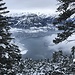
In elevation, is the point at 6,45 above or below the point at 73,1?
below

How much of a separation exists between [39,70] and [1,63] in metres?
108

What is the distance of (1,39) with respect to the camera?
1450 centimetres

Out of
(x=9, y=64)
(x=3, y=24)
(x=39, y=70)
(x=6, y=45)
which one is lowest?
(x=39, y=70)

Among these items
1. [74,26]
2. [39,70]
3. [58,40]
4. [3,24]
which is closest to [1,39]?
[3,24]

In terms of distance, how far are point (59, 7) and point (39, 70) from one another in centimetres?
11096

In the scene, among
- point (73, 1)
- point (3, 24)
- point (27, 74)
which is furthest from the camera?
point (27, 74)

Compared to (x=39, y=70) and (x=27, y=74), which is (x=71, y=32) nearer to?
(x=27, y=74)

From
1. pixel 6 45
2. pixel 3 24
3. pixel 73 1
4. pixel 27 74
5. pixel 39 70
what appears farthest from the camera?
pixel 39 70

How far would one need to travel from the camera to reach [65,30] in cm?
1316

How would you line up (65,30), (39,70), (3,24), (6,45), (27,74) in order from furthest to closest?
(39,70) → (27,74) → (6,45) → (3,24) → (65,30)

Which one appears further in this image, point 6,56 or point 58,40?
point 6,56

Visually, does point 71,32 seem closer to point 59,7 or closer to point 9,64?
point 59,7

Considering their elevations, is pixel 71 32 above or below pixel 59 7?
below

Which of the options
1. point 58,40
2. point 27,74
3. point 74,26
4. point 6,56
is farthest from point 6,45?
point 27,74
